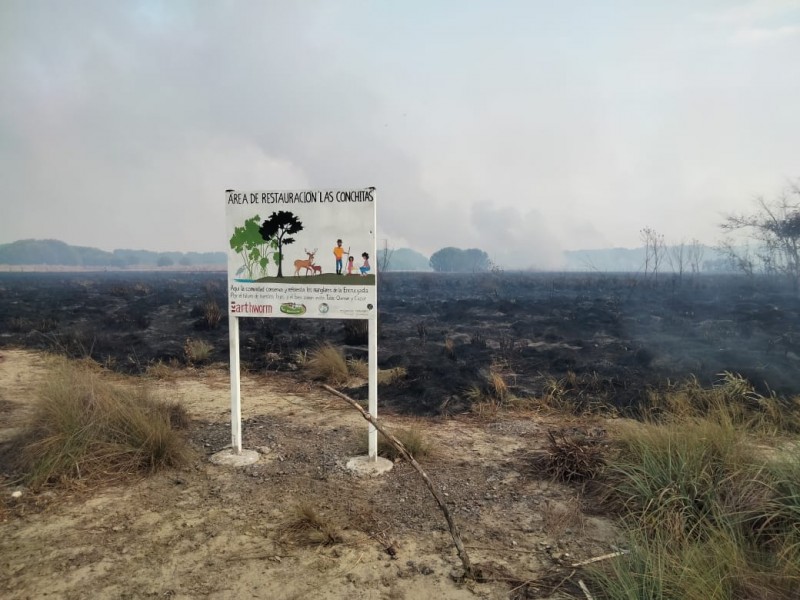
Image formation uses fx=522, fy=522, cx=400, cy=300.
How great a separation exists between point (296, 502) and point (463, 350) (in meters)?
8.22

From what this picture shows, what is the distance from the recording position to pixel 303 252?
463 cm

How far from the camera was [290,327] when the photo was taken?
15.9 m

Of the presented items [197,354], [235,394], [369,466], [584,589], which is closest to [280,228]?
[235,394]

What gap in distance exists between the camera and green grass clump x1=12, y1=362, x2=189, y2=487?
4.23 meters

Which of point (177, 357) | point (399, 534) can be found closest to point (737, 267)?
point (177, 357)

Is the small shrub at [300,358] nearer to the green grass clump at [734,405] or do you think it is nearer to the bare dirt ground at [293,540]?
the bare dirt ground at [293,540]

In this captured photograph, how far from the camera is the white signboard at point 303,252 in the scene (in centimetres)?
455

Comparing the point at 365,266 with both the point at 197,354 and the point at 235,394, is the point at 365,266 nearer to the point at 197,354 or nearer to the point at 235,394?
the point at 235,394

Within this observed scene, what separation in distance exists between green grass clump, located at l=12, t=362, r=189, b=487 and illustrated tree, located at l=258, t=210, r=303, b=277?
1.83 metres

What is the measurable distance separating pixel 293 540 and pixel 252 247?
2.52 m

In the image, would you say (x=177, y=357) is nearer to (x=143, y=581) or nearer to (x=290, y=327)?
(x=290, y=327)

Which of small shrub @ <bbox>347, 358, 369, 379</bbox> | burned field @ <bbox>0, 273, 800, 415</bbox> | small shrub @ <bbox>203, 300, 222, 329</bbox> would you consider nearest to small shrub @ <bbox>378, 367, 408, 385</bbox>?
burned field @ <bbox>0, 273, 800, 415</bbox>

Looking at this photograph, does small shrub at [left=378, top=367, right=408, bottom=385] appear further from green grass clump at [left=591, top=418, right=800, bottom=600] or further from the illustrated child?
green grass clump at [left=591, top=418, right=800, bottom=600]

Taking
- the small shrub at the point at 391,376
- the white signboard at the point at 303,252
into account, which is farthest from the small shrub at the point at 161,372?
the white signboard at the point at 303,252
